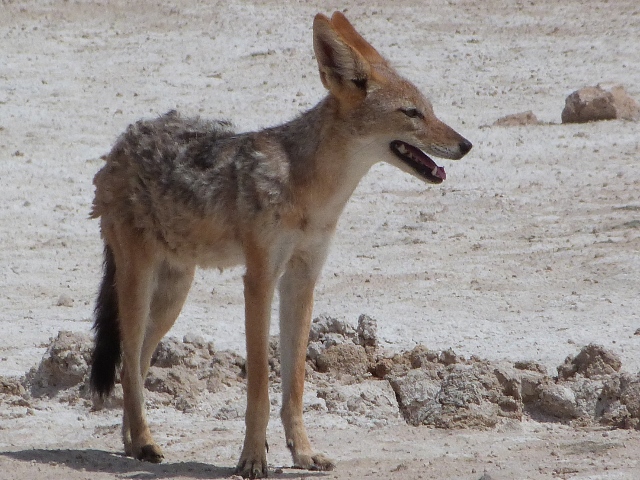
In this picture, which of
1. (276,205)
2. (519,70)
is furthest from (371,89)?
(519,70)

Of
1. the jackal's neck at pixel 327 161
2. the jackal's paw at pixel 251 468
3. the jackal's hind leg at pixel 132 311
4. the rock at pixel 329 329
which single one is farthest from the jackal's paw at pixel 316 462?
the rock at pixel 329 329

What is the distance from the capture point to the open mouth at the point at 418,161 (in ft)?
18.0

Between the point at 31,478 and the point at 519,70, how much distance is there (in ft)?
33.8

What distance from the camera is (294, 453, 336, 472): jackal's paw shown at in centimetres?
536

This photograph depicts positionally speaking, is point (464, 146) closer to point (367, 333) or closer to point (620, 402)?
point (620, 402)

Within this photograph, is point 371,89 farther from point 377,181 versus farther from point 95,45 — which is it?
point 95,45

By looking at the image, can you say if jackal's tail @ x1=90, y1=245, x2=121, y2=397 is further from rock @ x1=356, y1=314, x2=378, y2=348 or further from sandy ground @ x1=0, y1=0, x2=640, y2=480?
rock @ x1=356, y1=314, x2=378, y2=348

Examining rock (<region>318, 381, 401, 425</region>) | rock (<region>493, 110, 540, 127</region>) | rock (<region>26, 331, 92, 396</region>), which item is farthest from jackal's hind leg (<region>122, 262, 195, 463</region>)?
rock (<region>493, 110, 540, 127</region>)

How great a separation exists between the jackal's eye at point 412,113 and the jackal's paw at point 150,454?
2.07 metres

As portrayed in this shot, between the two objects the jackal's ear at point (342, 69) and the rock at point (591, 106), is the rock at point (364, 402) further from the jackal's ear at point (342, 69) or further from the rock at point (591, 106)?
the rock at point (591, 106)

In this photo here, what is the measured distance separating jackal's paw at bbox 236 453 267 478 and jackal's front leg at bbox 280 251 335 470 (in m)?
0.27

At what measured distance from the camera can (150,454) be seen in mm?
5707

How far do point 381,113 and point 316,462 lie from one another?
1679 millimetres

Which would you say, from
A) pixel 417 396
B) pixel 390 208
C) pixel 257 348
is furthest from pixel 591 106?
pixel 257 348
